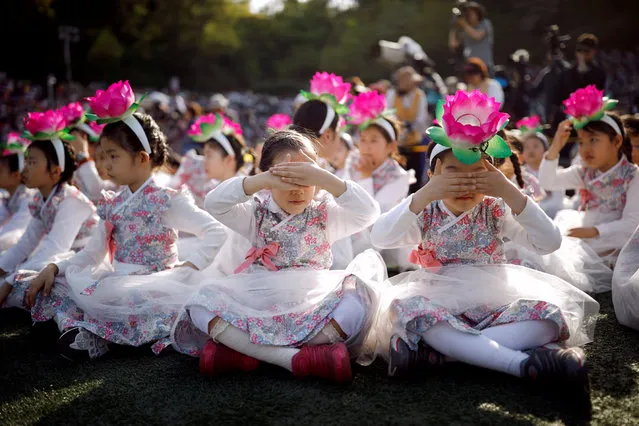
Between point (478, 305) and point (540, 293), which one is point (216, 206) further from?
point (540, 293)

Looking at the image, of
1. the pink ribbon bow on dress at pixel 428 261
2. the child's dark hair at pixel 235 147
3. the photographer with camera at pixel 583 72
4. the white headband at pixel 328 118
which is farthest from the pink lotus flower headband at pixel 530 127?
the pink ribbon bow on dress at pixel 428 261

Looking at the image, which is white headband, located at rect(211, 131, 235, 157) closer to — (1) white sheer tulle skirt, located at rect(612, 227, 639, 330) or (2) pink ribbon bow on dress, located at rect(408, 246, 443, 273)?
(2) pink ribbon bow on dress, located at rect(408, 246, 443, 273)

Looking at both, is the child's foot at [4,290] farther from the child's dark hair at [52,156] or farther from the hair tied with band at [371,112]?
the hair tied with band at [371,112]

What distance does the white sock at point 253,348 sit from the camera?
2.16 metres

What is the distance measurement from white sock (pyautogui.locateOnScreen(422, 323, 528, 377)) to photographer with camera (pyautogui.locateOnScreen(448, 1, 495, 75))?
20.6 feet

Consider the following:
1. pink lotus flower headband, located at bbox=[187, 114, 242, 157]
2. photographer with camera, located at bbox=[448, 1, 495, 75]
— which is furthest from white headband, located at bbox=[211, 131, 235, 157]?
photographer with camera, located at bbox=[448, 1, 495, 75]

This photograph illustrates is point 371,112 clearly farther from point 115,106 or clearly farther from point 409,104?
point 409,104

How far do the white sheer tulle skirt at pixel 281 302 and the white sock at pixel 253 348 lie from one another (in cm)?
2

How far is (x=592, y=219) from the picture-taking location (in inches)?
144

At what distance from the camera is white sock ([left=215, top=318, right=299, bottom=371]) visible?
2.16 meters

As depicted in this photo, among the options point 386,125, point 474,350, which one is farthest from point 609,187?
point 474,350

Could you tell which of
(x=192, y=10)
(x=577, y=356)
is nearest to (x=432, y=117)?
(x=577, y=356)

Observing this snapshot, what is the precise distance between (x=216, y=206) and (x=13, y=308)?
1.80 meters

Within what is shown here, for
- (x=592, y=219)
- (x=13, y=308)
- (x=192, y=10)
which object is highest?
(x=192, y=10)
